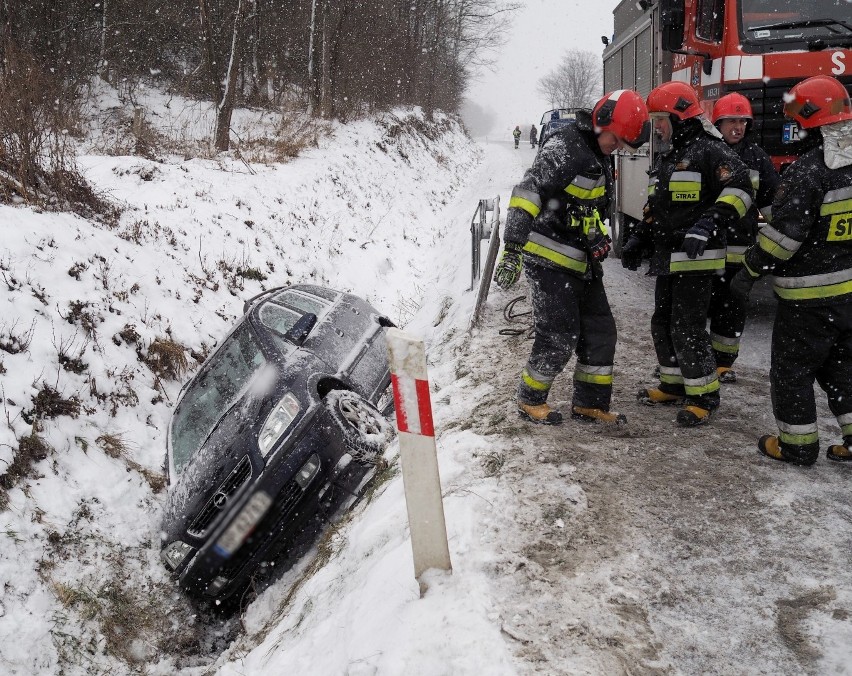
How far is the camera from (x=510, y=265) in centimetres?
366

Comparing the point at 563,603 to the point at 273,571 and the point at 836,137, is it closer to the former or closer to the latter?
the point at 273,571

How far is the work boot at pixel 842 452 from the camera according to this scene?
3516mm

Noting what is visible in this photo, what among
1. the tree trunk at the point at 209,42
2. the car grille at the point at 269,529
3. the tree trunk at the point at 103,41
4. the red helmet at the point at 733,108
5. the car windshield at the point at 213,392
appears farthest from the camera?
the tree trunk at the point at 103,41

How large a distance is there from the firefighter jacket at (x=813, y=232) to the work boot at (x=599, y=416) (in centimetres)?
129

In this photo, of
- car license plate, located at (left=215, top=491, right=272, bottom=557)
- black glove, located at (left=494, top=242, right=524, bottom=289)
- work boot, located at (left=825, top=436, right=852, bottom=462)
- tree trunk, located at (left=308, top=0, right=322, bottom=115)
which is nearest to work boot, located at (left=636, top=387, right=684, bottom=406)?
work boot, located at (left=825, top=436, right=852, bottom=462)

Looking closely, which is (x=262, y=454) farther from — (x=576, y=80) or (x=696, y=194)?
(x=576, y=80)

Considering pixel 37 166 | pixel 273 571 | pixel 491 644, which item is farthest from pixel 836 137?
pixel 37 166

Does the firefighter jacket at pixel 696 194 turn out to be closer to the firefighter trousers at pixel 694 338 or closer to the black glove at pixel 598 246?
the firefighter trousers at pixel 694 338

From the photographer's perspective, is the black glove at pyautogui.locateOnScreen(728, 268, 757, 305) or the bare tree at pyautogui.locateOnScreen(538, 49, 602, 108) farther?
the bare tree at pyautogui.locateOnScreen(538, 49, 602, 108)

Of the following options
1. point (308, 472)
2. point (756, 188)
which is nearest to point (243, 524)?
point (308, 472)

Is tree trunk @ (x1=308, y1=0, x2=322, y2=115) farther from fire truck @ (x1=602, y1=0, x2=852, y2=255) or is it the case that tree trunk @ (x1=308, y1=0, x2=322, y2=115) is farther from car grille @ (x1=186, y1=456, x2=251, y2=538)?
car grille @ (x1=186, y1=456, x2=251, y2=538)

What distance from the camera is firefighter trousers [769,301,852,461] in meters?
3.37

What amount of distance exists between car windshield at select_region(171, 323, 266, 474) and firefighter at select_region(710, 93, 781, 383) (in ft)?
11.4

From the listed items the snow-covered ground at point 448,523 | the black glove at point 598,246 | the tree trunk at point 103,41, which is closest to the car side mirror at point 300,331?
the snow-covered ground at point 448,523
